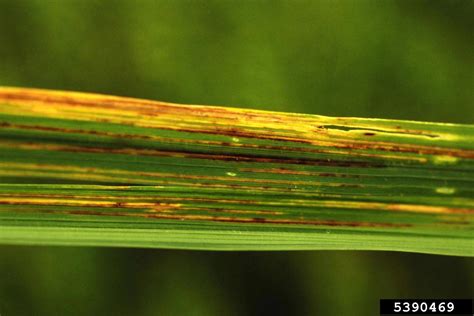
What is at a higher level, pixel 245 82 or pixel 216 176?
pixel 245 82

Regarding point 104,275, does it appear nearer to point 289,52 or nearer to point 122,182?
point 122,182

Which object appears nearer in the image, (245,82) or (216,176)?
(216,176)

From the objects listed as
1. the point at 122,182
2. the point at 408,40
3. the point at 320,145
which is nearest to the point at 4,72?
the point at 122,182

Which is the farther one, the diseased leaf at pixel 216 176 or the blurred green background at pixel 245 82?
the blurred green background at pixel 245 82

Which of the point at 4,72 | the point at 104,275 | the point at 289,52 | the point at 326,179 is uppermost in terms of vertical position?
the point at 289,52
